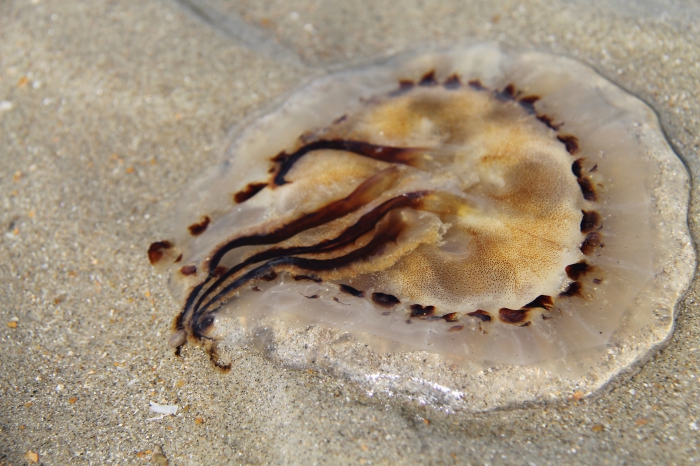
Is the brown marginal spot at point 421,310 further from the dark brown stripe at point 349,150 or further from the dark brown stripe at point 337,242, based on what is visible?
the dark brown stripe at point 349,150

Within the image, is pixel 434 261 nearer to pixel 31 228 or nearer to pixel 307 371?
pixel 307 371

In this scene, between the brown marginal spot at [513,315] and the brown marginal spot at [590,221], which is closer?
the brown marginal spot at [513,315]

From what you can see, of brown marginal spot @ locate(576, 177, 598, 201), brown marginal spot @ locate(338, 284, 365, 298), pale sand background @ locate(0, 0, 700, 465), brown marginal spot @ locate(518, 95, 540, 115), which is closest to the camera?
pale sand background @ locate(0, 0, 700, 465)

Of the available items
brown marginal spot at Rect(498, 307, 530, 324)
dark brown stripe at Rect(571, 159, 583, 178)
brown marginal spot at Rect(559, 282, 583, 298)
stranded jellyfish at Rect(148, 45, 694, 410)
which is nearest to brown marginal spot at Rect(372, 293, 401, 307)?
stranded jellyfish at Rect(148, 45, 694, 410)

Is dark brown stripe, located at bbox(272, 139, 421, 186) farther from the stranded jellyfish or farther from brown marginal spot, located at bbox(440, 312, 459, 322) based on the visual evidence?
brown marginal spot, located at bbox(440, 312, 459, 322)

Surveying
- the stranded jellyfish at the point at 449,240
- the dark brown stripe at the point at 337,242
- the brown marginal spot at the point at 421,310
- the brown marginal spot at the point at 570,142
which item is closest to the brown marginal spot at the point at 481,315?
the stranded jellyfish at the point at 449,240

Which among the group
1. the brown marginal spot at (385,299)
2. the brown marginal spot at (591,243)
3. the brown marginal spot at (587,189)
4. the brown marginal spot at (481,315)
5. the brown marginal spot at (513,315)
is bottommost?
the brown marginal spot at (513,315)

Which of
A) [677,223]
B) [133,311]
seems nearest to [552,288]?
[677,223]
